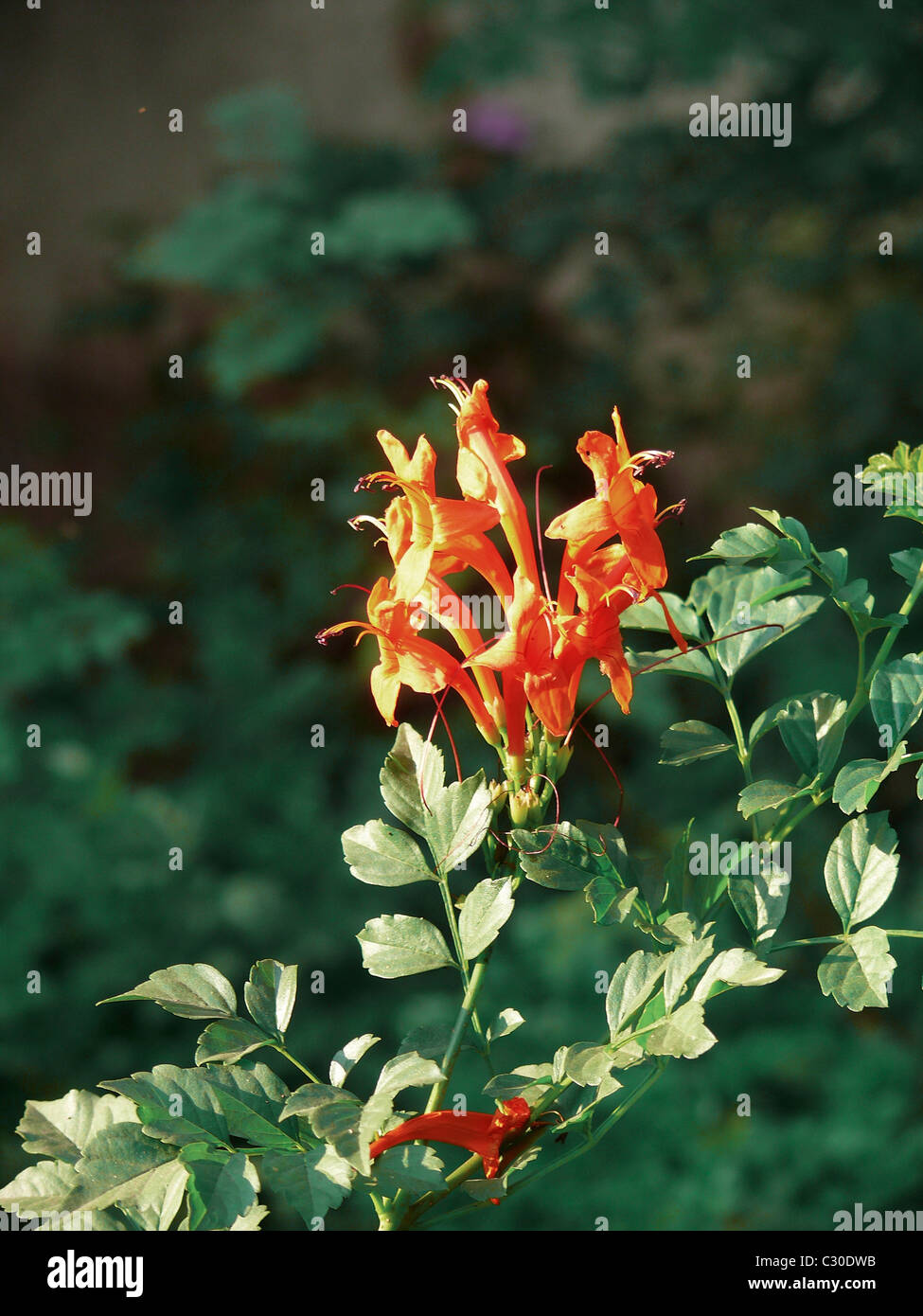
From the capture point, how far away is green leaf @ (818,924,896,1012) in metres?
0.45

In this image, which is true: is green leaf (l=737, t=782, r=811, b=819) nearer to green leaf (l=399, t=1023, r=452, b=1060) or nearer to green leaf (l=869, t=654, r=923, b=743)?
green leaf (l=869, t=654, r=923, b=743)

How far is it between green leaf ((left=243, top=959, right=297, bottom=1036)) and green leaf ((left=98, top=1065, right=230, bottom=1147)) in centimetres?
4

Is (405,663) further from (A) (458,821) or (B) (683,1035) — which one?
A: (B) (683,1035)

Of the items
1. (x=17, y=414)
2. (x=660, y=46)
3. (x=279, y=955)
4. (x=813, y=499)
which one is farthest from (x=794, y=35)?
(x=279, y=955)

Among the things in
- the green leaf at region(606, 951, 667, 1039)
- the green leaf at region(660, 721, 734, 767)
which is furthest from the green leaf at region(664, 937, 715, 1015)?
the green leaf at region(660, 721, 734, 767)

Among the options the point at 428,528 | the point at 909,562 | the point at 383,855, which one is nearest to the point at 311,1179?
the point at 383,855

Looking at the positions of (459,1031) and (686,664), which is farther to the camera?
(686,664)

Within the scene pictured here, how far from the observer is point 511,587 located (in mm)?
486

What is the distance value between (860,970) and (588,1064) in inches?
4.5

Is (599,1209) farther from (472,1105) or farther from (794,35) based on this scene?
(794,35)

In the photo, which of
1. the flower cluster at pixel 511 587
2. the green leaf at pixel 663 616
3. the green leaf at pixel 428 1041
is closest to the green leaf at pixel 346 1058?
the green leaf at pixel 428 1041

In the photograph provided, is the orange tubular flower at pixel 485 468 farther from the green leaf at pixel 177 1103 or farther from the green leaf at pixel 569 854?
the green leaf at pixel 177 1103

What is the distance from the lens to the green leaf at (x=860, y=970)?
0.45 metres

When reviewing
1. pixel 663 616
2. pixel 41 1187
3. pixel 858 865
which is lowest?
pixel 41 1187
